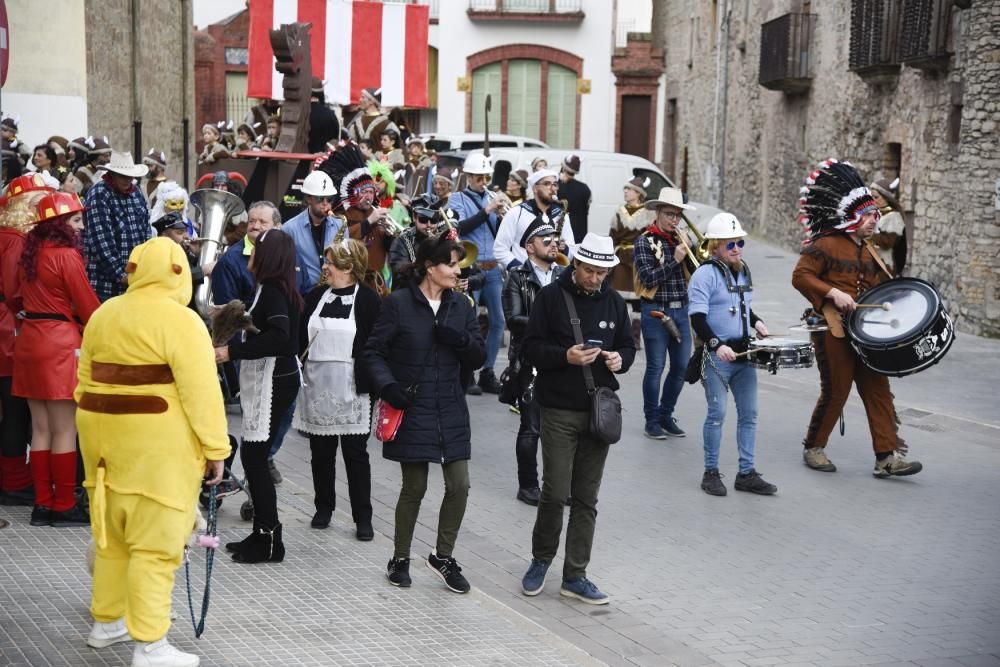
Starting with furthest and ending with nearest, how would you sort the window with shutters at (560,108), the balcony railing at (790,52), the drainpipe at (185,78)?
1. the window with shutters at (560,108)
2. the drainpipe at (185,78)
3. the balcony railing at (790,52)

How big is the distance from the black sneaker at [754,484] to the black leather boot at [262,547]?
3399mm

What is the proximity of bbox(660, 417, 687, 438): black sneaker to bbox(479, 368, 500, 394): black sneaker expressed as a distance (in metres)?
1.90

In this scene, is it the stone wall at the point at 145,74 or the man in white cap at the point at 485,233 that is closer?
the man in white cap at the point at 485,233

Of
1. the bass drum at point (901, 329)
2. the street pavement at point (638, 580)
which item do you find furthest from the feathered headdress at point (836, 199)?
the street pavement at point (638, 580)

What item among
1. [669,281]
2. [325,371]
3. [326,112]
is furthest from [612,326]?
[326,112]

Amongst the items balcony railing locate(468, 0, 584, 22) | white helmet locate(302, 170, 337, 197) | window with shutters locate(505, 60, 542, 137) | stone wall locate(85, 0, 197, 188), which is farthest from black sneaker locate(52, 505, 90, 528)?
window with shutters locate(505, 60, 542, 137)

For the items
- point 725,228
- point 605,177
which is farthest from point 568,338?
point 605,177

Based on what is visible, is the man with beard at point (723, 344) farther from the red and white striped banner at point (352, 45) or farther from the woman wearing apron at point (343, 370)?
the red and white striped banner at point (352, 45)

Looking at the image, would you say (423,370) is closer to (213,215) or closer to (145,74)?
(213,215)

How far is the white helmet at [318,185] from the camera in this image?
32.0ft

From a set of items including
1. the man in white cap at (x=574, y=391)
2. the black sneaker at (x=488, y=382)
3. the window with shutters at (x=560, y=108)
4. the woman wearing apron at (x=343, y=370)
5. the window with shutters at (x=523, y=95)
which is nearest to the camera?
the man in white cap at (x=574, y=391)

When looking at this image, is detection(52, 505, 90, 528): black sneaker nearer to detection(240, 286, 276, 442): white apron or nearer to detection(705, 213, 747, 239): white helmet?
detection(240, 286, 276, 442): white apron

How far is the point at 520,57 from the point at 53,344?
37009 millimetres

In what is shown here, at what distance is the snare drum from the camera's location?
8.80m
